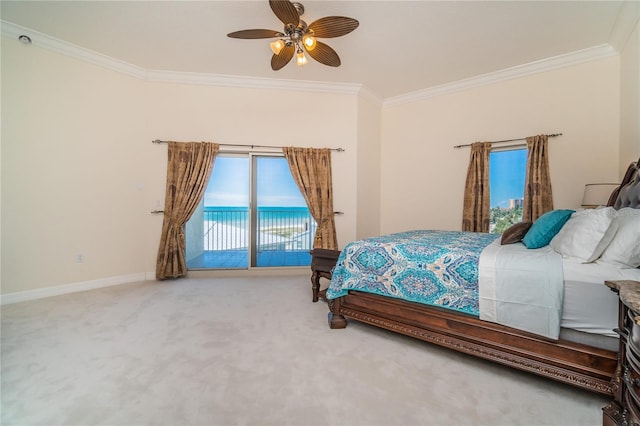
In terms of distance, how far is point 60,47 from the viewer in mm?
3197

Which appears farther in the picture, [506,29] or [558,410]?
[506,29]

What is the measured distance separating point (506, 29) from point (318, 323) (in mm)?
3662

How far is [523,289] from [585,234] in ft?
1.67

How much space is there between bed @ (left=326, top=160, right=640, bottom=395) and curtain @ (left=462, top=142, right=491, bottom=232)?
1535 millimetres

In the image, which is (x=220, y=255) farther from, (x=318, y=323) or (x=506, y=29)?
(x=506, y=29)

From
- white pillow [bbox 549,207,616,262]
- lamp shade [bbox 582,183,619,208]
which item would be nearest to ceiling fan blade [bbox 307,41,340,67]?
white pillow [bbox 549,207,616,262]

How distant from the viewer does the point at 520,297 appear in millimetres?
1610

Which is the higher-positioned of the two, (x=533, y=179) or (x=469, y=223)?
(x=533, y=179)

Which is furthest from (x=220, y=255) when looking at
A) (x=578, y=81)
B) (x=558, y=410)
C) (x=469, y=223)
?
(x=578, y=81)

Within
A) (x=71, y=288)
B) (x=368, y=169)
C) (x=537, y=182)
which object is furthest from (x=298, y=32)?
(x=71, y=288)

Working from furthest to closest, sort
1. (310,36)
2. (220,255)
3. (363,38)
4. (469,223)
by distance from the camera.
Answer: (220,255)
(469,223)
(363,38)
(310,36)

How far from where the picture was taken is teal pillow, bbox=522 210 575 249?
1.96 metres

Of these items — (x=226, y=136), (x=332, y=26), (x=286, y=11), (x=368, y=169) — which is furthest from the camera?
(x=368, y=169)

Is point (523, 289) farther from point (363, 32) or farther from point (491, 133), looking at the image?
point (491, 133)
